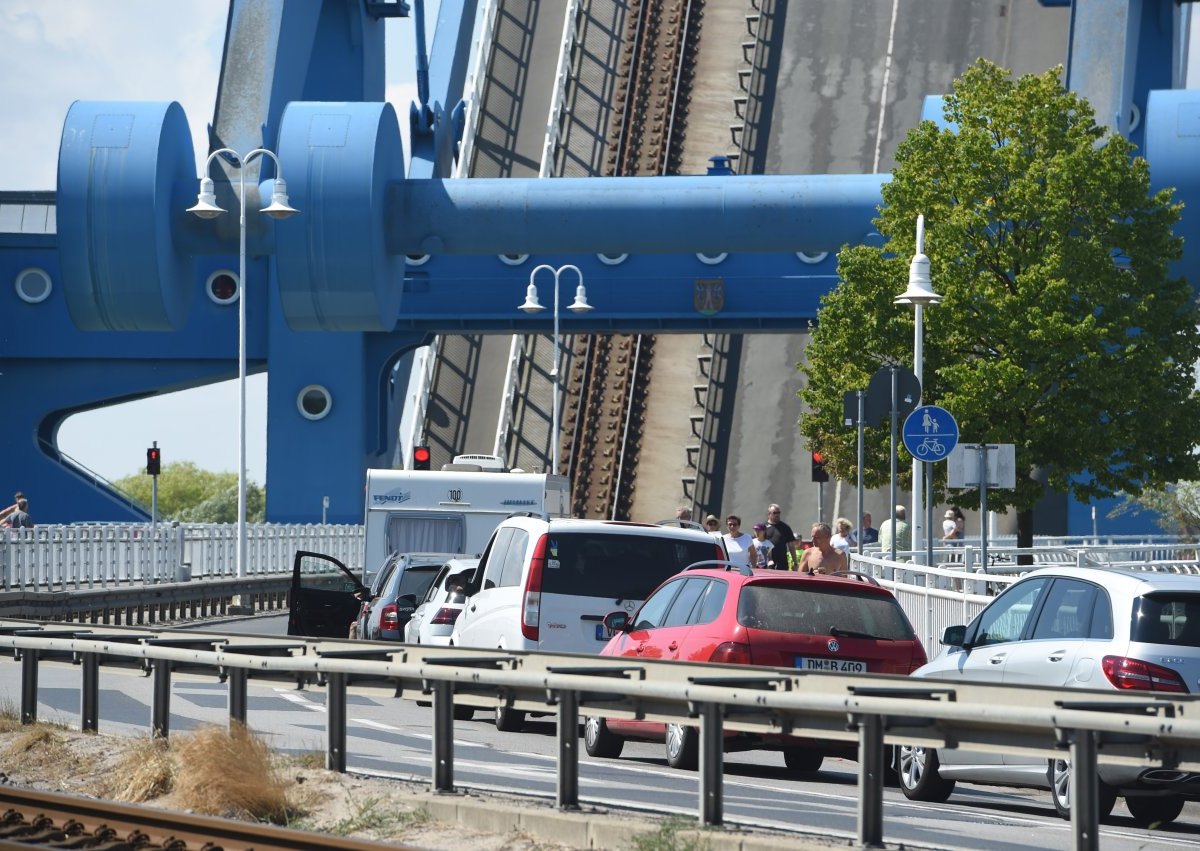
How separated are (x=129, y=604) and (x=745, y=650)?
2085 cm

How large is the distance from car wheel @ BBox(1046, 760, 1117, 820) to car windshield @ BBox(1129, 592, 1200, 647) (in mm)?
872

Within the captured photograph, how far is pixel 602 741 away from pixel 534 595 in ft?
6.42

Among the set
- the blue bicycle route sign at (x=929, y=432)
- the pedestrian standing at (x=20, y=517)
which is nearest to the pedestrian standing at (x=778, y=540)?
the blue bicycle route sign at (x=929, y=432)

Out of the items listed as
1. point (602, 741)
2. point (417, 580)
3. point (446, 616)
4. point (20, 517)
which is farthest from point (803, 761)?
point (20, 517)

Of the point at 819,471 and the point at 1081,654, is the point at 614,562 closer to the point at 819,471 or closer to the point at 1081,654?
the point at 1081,654

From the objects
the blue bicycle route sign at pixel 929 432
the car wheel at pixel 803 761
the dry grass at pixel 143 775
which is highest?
the blue bicycle route sign at pixel 929 432

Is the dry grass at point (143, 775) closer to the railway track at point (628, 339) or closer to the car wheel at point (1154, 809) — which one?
the car wheel at point (1154, 809)

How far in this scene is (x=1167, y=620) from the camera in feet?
39.5

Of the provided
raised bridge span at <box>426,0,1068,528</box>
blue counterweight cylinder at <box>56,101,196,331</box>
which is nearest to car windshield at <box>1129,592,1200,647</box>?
blue counterweight cylinder at <box>56,101,196,331</box>

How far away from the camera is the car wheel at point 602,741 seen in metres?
15.5

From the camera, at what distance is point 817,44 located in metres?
58.7

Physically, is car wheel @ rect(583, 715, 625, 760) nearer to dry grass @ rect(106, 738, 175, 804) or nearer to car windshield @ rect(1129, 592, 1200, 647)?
dry grass @ rect(106, 738, 175, 804)

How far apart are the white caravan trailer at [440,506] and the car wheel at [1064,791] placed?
19260 mm

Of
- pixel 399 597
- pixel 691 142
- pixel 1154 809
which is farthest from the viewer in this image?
pixel 691 142
